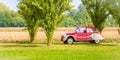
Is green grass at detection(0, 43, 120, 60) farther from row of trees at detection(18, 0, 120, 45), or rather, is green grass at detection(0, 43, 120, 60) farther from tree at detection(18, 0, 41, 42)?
tree at detection(18, 0, 41, 42)

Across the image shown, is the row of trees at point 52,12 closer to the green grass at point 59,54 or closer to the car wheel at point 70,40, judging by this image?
the car wheel at point 70,40

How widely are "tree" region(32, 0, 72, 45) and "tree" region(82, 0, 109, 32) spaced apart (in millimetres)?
7421

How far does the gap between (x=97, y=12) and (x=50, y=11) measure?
8.63 m

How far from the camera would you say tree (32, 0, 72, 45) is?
92.8ft

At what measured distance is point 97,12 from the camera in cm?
3566

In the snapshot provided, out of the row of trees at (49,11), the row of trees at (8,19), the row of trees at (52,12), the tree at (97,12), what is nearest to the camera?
the row of trees at (49,11)

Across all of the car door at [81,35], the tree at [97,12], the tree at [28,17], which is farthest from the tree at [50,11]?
the tree at [97,12]

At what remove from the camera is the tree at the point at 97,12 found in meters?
35.6

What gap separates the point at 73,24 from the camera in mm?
108750

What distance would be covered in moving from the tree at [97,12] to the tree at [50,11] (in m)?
7.42

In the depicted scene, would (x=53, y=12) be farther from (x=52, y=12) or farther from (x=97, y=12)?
(x=97, y=12)

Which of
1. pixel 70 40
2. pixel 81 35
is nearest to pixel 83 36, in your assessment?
pixel 81 35

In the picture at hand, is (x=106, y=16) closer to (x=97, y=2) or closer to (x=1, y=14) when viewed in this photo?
(x=97, y=2)

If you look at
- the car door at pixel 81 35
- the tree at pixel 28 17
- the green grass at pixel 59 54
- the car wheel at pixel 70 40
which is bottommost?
the green grass at pixel 59 54
